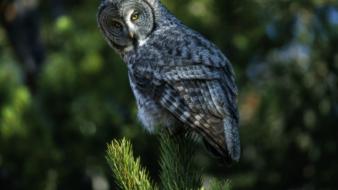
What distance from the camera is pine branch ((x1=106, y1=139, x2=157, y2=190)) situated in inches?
160

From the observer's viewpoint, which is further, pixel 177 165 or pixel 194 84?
pixel 194 84

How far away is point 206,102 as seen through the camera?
532 centimetres

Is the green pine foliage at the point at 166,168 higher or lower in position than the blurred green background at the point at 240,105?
higher

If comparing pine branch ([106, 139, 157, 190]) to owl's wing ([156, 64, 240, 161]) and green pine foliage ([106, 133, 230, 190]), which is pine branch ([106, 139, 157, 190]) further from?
owl's wing ([156, 64, 240, 161])

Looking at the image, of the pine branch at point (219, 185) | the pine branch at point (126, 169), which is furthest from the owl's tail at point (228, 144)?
the pine branch at point (219, 185)

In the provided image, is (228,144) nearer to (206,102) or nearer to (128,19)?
(206,102)

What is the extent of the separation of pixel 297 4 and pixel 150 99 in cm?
712

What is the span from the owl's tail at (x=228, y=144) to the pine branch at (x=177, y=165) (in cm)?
26

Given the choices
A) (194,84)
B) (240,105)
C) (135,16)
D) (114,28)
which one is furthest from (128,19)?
(240,105)

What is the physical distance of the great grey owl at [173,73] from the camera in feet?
17.1

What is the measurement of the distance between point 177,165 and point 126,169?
0.38 m

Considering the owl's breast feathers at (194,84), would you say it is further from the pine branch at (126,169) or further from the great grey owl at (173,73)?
the pine branch at (126,169)

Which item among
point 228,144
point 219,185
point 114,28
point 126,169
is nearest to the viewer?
point 219,185

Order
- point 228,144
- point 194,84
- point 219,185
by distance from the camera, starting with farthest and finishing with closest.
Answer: point 194,84
point 228,144
point 219,185
